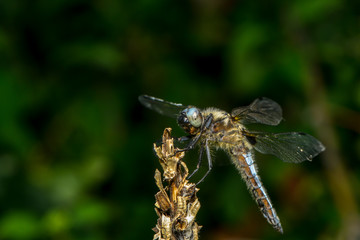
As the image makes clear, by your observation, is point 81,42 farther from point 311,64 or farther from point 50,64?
point 311,64

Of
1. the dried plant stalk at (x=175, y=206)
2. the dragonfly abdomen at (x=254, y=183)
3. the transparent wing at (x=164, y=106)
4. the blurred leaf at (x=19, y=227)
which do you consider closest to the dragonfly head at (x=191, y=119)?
the dragonfly abdomen at (x=254, y=183)

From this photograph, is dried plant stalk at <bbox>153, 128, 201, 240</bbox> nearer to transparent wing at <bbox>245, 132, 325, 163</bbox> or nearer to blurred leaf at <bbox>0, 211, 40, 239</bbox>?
transparent wing at <bbox>245, 132, 325, 163</bbox>

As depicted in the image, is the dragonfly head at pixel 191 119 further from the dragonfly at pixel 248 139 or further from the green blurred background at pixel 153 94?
the green blurred background at pixel 153 94

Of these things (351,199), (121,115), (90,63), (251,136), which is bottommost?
(351,199)

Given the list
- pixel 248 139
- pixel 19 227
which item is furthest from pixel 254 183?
pixel 19 227

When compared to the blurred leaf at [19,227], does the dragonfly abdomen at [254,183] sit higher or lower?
lower

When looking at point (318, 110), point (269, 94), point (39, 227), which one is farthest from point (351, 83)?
point (39, 227)
